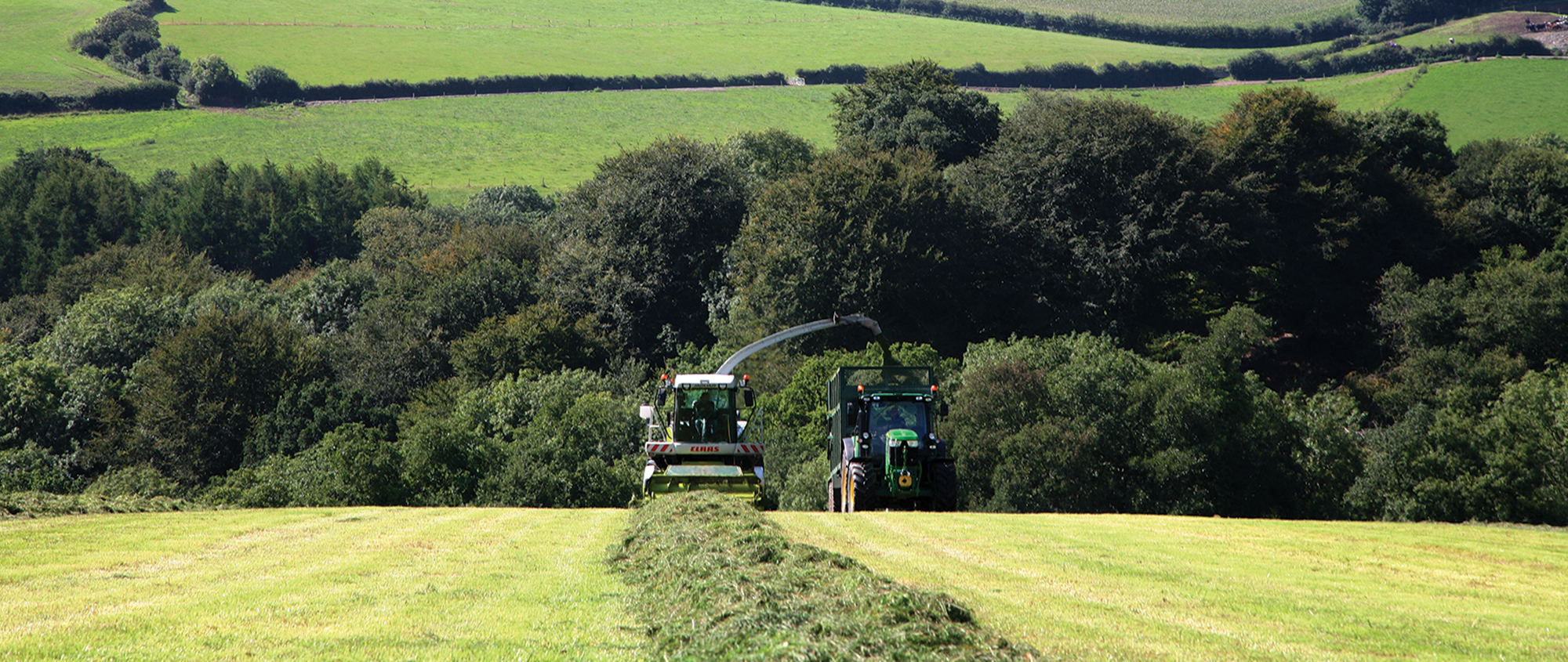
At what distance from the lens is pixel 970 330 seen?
55.9m

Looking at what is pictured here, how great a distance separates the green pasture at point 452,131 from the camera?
101 metres

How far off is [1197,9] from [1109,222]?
8956cm

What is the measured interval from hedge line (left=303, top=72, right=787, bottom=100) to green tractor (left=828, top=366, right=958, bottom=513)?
9875 cm

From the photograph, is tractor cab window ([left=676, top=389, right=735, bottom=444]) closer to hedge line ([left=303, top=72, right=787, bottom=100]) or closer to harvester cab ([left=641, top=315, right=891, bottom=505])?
harvester cab ([left=641, top=315, right=891, bottom=505])

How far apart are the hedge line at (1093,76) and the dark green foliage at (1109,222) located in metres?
52.4

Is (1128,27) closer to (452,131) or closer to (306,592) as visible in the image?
(452,131)

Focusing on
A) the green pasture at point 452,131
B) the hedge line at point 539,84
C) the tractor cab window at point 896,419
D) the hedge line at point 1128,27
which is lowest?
the tractor cab window at point 896,419

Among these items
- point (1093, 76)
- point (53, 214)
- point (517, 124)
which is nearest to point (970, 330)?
point (1093, 76)

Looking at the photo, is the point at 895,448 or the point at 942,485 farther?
the point at 942,485

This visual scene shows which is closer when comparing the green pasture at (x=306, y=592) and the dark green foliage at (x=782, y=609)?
the dark green foliage at (x=782, y=609)

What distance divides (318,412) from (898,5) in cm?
→ 11064

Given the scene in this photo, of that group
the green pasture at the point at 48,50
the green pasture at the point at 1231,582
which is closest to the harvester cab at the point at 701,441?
the green pasture at the point at 1231,582

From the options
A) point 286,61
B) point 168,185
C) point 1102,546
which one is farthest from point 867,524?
point 286,61

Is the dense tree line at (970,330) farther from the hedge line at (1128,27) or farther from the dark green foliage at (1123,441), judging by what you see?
the hedge line at (1128,27)
